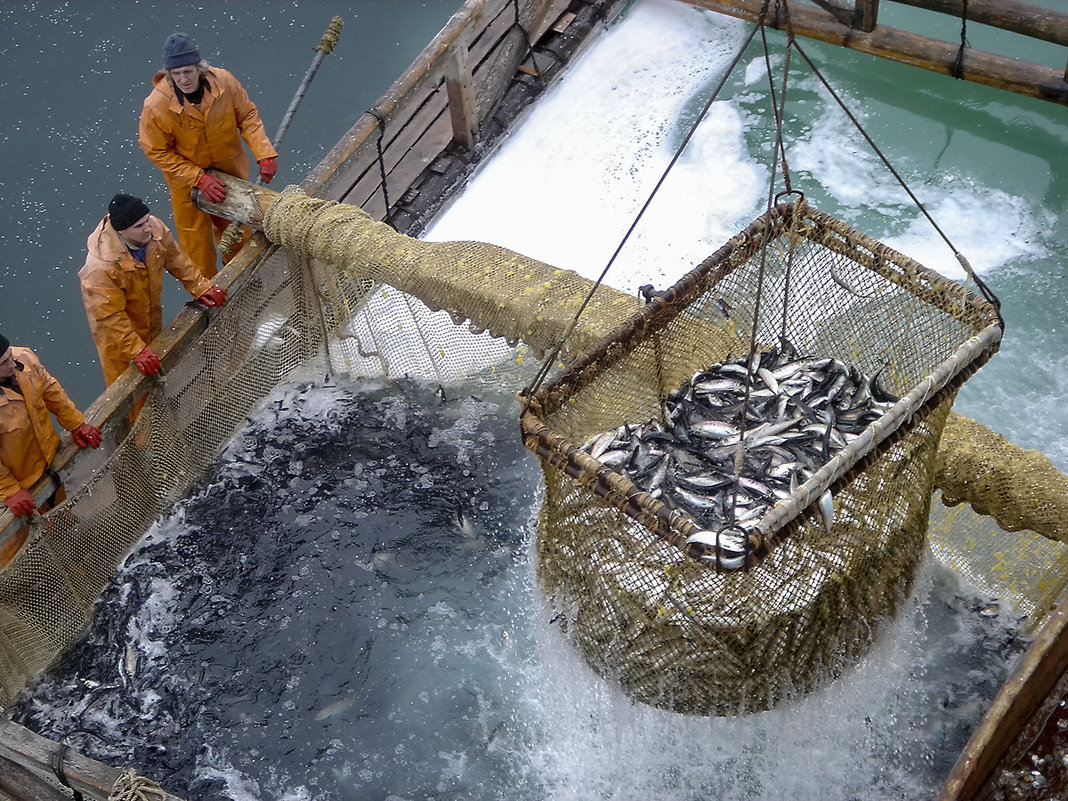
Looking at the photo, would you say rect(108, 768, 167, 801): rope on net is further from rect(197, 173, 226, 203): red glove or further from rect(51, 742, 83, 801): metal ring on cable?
rect(197, 173, 226, 203): red glove

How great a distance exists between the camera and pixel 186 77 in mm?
6293

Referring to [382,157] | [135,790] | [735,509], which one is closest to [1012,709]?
[735,509]

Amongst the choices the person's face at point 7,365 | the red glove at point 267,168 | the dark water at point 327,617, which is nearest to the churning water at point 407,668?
the dark water at point 327,617

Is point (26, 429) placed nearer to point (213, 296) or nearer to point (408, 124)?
point (213, 296)

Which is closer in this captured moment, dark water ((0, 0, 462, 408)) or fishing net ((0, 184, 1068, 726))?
fishing net ((0, 184, 1068, 726))

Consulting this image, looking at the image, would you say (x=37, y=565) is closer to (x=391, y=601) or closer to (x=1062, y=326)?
(x=391, y=601)

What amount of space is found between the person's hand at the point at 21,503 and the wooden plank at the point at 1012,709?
4.32m

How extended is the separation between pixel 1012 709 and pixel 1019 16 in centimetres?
569

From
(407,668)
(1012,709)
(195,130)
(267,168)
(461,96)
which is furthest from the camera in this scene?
(461,96)

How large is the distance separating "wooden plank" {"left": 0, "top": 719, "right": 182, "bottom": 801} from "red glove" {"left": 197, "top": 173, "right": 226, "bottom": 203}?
3117 millimetres

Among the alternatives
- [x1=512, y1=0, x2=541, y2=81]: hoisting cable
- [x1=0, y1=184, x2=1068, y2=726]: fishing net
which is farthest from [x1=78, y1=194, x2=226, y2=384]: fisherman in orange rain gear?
[x1=512, y1=0, x2=541, y2=81]: hoisting cable

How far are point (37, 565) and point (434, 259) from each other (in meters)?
2.53

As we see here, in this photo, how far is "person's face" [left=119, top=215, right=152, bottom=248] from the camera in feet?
19.3

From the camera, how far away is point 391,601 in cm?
619
